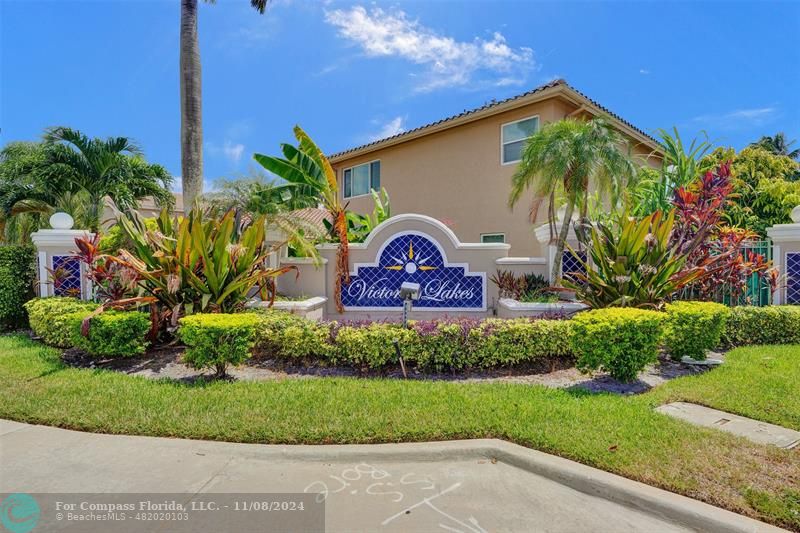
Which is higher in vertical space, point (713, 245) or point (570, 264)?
point (713, 245)

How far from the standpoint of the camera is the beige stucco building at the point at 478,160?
1384 centimetres

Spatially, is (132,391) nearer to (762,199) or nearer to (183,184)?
(183,184)

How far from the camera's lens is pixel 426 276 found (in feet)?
34.4

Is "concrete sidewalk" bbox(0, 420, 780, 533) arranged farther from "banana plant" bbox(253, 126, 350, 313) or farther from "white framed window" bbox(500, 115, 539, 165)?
"white framed window" bbox(500, 115, 539, 165)

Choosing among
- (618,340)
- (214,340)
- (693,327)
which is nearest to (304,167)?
(214,340)

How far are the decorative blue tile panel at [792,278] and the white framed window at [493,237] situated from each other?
732 centimetres

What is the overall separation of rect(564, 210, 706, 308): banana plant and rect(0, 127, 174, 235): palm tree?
41.3 ft

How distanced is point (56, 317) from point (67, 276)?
231 cm

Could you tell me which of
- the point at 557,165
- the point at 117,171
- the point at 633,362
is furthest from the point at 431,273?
the point at 117,171

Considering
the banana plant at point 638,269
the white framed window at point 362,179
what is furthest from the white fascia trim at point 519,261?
the white framed window at point 362,179

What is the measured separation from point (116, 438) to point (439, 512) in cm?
345

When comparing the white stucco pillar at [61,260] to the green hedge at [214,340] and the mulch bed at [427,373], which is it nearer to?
the mulch bed at [427,373]

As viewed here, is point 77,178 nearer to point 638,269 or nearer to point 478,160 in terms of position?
point 478,160

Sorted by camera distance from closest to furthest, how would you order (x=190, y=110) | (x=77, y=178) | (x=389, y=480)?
1. (x=389, y=480)
2. (x=190, y=110)
3. (x=77, y=178)
